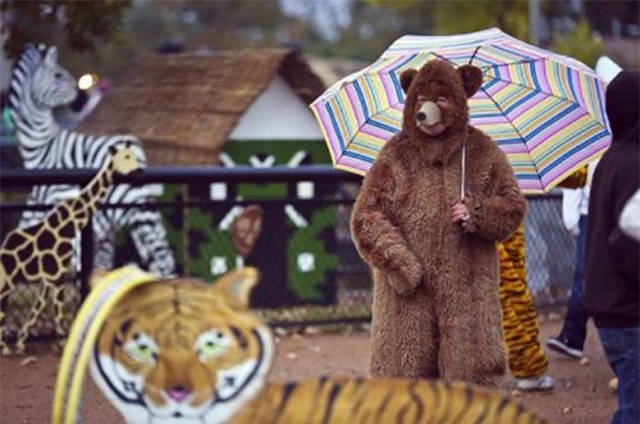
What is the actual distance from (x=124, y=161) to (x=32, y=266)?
89 centimetres

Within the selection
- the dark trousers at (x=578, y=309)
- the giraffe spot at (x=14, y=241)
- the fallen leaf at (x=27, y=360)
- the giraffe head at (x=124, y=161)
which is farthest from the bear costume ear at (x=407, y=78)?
the fallen leaf at (x=27, y=360)

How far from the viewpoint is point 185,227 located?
34.8ft

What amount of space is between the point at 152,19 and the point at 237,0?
3.22 metres

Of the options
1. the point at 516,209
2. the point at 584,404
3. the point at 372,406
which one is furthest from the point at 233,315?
the point at 584,404

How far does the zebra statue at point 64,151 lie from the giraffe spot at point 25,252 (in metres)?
0.83

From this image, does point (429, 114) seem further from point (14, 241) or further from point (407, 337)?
point (14, 241)

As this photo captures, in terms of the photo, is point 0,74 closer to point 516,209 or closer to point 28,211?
point 28,211

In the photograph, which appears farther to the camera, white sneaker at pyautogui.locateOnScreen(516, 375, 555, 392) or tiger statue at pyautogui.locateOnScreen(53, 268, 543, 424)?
white sneaker at pyautogui.locateOnScreen(516, 375, 555, 392)

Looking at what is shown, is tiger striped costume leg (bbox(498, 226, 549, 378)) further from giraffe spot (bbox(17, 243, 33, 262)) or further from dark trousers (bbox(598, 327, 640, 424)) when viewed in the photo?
giraffe spot (bbox(17, 243, 33, 262))

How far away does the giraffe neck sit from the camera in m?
9.20

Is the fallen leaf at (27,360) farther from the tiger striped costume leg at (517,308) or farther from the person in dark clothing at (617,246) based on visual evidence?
the person in dark clothing at (617,246)

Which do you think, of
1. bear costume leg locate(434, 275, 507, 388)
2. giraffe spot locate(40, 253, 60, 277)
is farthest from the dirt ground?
bear costume leg locate(434, 275, 507, 388)

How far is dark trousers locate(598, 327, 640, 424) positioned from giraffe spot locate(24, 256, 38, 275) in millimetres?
4577

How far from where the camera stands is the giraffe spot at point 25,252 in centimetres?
925
